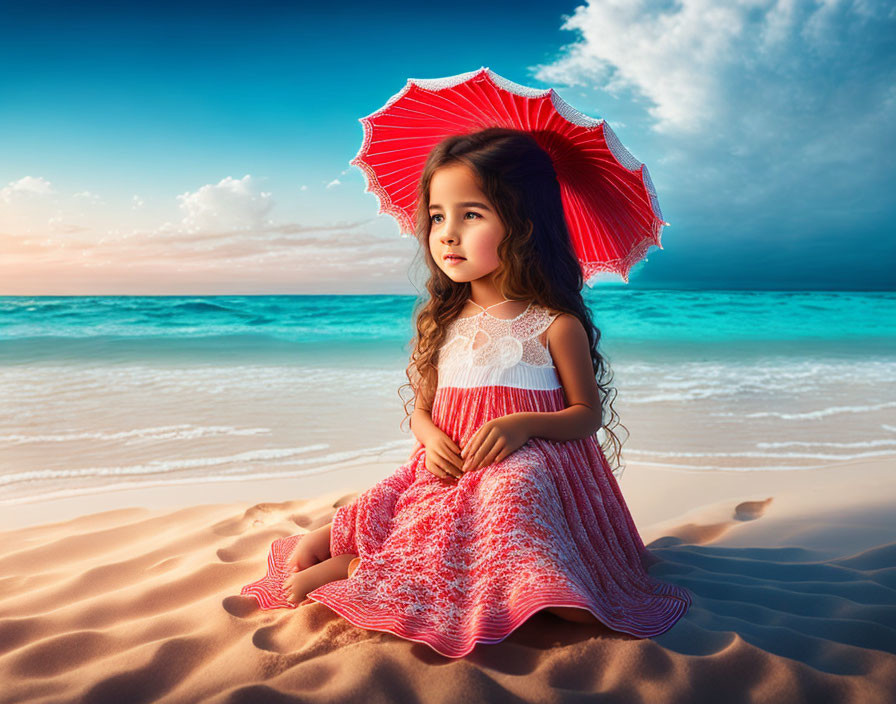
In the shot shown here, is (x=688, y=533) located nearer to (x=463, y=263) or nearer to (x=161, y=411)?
(x=463, y=263)

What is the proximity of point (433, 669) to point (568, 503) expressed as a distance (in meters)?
0.71

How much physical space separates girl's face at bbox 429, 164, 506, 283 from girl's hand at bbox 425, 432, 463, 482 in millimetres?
603

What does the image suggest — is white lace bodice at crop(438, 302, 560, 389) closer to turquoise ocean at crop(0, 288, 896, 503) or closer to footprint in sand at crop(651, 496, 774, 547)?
turquoise ocean at crop(0, 288, 896, 503)

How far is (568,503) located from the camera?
210cm

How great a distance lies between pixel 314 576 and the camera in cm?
208

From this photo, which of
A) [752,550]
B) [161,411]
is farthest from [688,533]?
[161,411]

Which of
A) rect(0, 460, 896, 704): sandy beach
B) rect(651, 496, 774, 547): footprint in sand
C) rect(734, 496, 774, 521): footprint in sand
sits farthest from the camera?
rect(734, 496, 774, 521): footprint in sand

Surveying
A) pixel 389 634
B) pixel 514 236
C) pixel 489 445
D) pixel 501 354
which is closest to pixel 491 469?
Answer: pixel 489 445

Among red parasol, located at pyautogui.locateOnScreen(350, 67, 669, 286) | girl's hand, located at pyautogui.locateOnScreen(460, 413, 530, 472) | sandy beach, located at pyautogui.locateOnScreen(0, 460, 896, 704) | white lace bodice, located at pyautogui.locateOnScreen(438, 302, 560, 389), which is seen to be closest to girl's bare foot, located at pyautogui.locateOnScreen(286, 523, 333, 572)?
sandy beach, located at pyautogui.locateOnScreen(0, 460, 896, 704)

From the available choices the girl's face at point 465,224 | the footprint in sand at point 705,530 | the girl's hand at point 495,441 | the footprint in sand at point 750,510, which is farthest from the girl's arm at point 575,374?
the footprint in sand at point 750,510

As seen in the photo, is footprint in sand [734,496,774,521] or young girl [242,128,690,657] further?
footprint in sand [734,496,774,521]

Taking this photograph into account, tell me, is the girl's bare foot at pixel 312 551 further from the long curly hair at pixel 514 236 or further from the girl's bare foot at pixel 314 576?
the long curly hair at pixel 514 236

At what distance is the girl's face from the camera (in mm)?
2311

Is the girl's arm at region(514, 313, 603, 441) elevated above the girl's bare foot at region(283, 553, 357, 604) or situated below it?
above
